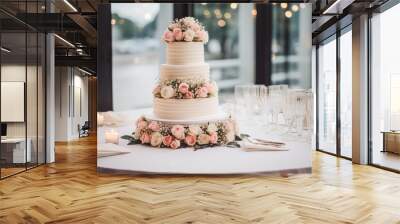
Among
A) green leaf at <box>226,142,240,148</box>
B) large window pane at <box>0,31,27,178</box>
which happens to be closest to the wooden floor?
large window pane at <box>0,31,27,178</box>

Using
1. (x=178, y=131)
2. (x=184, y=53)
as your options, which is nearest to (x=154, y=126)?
(x=178, y=131)

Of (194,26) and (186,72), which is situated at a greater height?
(194,26)

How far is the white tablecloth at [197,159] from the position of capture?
249 inches

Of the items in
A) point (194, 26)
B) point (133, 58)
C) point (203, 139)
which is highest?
point (194, 26)

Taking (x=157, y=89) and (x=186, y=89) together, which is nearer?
(x=186, y=89)

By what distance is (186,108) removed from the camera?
6.15 meters

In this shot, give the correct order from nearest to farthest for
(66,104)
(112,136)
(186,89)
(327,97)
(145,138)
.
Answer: (186,89) → (145,138) → (112,136) → (327,97) → (66,104)

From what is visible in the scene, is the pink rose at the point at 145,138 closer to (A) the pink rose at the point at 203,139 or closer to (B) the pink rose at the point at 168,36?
(A) the pink rose at the point at 203,139

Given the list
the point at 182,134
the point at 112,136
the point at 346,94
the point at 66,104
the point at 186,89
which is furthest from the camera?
the point at 66,104

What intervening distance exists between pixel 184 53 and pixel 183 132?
1.26 m

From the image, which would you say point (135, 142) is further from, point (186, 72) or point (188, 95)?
point (186, 72)

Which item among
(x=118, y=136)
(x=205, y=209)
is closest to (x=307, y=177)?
(x=205, y=209)

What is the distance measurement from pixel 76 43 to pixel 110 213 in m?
8.96

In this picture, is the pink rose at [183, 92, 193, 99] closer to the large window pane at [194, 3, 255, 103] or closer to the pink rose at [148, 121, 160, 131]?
the large window pane at [194, 3, 255, 103]
